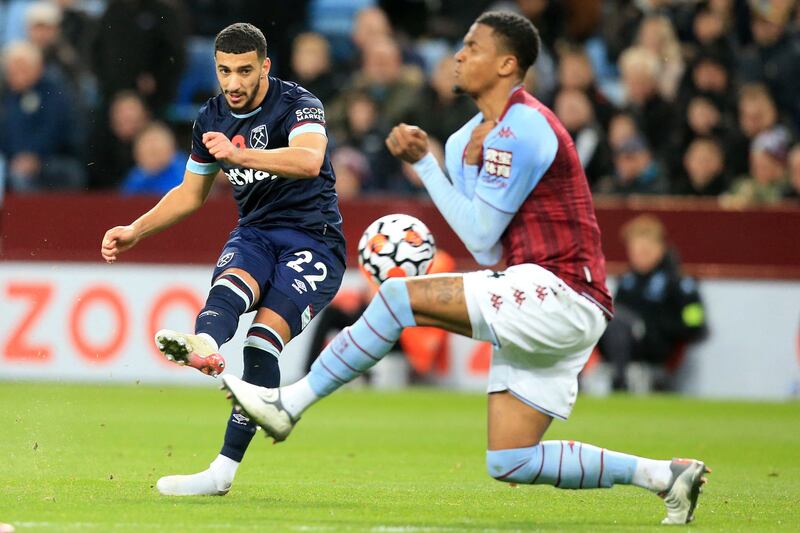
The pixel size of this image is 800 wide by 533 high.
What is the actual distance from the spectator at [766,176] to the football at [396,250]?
905 centimetres

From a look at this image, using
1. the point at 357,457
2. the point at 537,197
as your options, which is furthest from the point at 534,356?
the point at 357,457

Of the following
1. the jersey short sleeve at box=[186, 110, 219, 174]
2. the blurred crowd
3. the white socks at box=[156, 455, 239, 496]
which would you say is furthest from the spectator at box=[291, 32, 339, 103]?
the white socks at box=[156, 455, 239, 496]

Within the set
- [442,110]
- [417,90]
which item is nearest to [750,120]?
[442,110]

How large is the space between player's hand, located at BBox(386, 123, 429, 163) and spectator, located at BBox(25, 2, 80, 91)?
37.8ft

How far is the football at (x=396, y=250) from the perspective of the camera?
23.4 ft

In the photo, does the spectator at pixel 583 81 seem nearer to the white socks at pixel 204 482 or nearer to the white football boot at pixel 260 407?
the white socks at pixel 204 482

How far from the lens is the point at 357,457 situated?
Result: 392 inches

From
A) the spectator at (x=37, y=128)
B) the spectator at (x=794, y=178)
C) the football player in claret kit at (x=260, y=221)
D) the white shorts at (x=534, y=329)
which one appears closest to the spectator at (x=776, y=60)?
the spectator at (x=794, y=178)

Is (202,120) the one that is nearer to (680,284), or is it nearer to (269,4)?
(680,284)

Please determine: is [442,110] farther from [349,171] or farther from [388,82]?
[349,171]

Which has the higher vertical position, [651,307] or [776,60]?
[776,60]

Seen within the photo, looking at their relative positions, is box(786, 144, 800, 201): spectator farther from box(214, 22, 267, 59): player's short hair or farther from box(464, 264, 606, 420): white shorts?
box(464, 264, 606, 420): white shorts

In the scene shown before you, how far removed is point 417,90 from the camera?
16953 millimetres

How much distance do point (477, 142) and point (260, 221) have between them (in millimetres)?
1621
